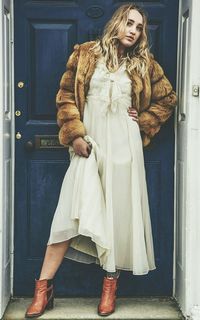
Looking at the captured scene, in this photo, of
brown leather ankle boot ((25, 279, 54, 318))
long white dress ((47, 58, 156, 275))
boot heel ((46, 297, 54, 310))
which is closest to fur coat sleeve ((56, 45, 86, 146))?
long white dress ((47, 58, 156, 275))

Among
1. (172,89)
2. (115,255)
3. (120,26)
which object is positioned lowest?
(115,255)

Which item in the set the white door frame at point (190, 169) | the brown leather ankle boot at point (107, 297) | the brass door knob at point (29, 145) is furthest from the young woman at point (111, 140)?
the brass door knob at point (29, 145)

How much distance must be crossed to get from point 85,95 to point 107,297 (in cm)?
139

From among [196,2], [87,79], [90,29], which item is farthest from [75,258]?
[196,2]

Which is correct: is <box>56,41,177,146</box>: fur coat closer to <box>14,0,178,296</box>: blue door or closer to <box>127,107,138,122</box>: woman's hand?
<box>127,107,138,122</box>: woman's hand

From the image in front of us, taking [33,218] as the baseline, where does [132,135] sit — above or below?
above

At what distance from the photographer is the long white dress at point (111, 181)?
4742mm

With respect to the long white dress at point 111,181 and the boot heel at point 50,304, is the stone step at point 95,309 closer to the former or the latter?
the boot heel at point 50,304

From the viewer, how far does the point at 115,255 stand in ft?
16.0

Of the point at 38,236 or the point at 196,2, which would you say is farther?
the point at 38,236

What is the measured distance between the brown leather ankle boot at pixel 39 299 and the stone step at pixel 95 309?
5cm

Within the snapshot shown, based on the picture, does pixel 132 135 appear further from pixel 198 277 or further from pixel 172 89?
pixel 198 277

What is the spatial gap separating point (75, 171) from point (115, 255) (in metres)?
0.64

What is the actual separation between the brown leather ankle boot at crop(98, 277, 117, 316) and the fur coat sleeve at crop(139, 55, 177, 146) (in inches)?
42.0
